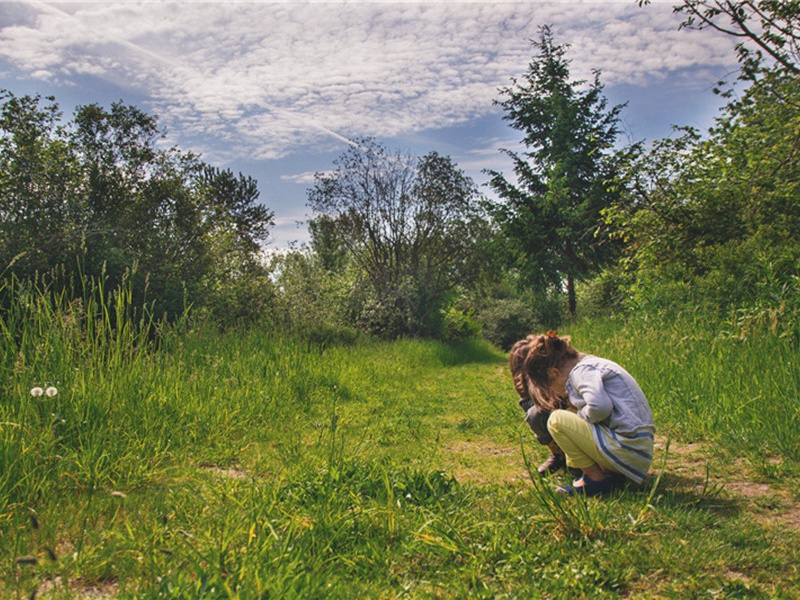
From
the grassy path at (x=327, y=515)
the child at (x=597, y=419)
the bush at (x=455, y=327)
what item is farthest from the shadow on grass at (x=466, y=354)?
the child at (x=597, y=419)

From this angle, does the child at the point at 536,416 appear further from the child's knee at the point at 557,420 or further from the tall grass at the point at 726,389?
the tall grass at the point at 726,389

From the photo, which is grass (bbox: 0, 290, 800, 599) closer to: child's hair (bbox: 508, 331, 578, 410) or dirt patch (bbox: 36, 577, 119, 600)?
dirt patch (bbox: 36, 577, 119, 600)

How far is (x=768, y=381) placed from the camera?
469cm

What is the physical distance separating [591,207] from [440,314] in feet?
22.4

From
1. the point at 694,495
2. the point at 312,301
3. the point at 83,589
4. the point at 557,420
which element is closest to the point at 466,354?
the point at 312,301

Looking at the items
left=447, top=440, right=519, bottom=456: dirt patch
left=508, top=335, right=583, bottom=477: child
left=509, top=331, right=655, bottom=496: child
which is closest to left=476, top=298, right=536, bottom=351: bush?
left=447, top=440, right=519, bottom=456: dirt patch

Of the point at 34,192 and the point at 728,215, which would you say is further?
the point at 34,192

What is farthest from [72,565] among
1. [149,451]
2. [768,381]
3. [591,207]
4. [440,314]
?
[591,207]

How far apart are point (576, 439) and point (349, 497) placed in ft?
5.23

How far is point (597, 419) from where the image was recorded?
344 cm

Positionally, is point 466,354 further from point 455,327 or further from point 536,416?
point 536,416

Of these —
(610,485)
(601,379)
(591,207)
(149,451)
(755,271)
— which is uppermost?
(591,207)

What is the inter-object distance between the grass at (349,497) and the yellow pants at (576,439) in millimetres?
264

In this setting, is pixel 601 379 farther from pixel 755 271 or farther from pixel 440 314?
pixel 440 314
